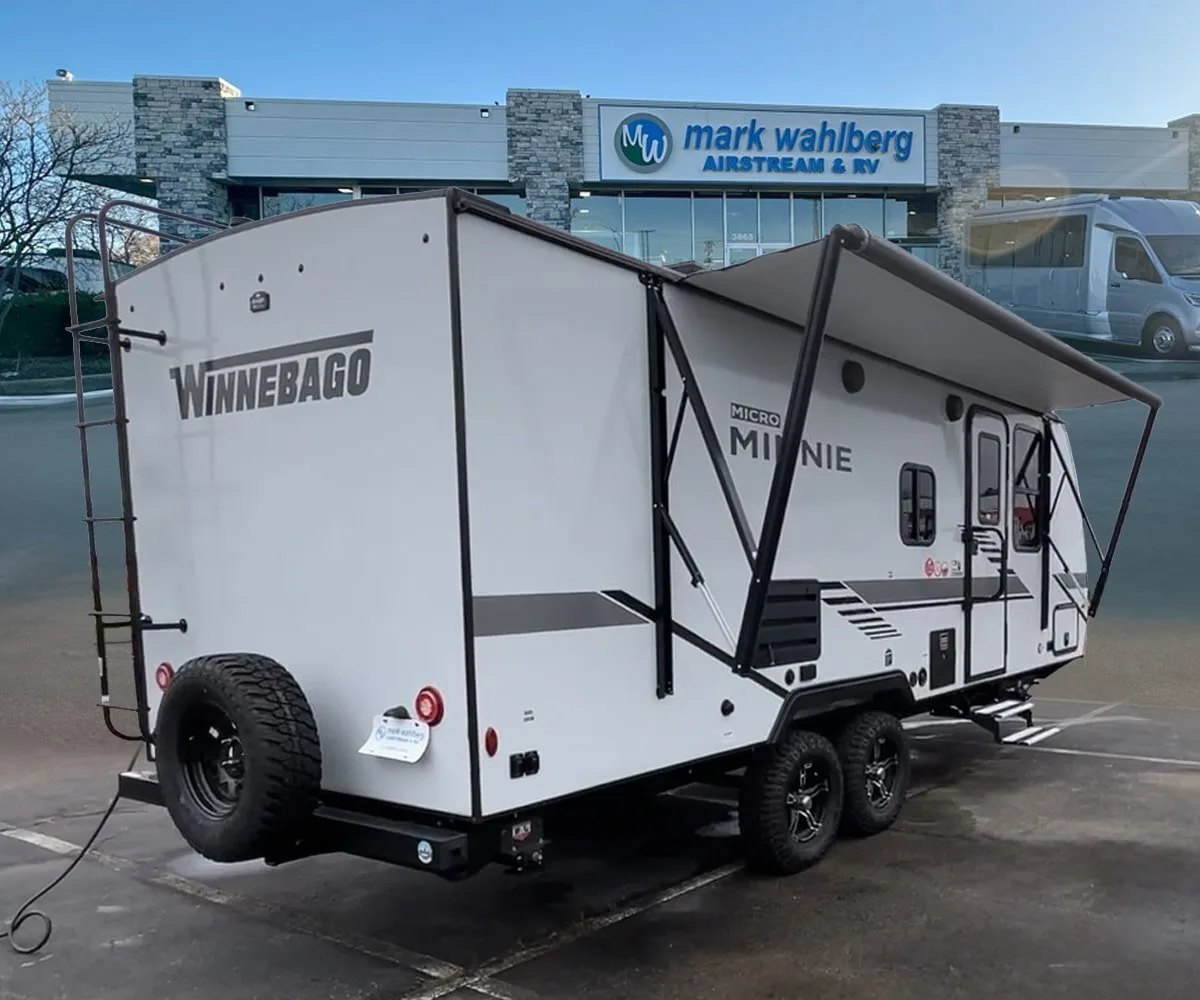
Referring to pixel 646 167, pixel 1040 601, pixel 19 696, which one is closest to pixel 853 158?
pixel 646 167

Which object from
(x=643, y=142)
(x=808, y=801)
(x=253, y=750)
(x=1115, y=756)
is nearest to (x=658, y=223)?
(x=643, y=142)

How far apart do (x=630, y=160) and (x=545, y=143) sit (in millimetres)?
1623

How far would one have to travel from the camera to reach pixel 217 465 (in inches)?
179

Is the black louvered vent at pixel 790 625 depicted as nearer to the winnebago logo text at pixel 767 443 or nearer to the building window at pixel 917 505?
the winnebago logo text at pixel 767 443

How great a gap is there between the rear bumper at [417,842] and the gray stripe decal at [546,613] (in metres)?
0.68

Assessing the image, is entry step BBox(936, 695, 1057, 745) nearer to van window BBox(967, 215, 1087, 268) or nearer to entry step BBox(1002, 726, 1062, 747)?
entry step BBox(1002, 726, 1062, 747)

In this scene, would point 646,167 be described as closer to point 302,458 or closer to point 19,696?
point 19,696

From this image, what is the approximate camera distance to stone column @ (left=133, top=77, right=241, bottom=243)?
1953cm

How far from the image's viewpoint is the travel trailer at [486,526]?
3748 mm

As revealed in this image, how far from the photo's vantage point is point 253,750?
3.75m

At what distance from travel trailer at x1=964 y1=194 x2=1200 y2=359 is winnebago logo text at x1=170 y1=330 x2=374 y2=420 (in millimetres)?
19207

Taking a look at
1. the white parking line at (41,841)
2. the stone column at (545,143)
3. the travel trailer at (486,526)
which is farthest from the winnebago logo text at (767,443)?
the stone column at (545,143)

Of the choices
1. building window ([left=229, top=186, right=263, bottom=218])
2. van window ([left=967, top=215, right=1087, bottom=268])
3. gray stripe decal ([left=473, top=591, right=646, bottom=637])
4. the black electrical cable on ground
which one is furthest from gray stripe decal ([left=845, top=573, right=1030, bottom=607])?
building window ([left=229, top=186, right=263, bottom=218])

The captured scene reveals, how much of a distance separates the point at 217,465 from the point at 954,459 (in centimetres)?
446
